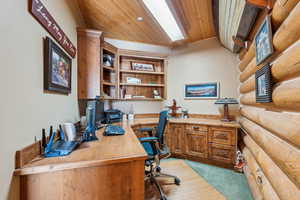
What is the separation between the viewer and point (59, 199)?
983 millimetres

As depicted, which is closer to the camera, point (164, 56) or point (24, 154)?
point (24, 154)

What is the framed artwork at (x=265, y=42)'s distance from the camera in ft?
4.11

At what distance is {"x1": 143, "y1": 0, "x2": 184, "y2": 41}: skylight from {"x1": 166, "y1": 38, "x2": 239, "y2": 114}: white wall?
2.33ft

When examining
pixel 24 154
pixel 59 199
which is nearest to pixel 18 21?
pixel 24 154

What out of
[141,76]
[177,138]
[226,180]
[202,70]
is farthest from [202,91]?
[226,180]

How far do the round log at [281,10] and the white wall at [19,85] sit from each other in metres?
1.87

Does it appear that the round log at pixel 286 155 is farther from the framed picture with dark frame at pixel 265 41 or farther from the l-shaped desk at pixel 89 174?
the l-shaped desk at pixel 89 174

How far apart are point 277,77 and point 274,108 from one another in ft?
0.99

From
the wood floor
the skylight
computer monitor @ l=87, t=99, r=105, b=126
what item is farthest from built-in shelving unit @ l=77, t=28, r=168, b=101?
the wood floor

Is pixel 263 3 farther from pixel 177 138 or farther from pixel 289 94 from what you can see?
pixel 177 138

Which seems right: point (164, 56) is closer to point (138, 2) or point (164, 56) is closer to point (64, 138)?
point (138, 2)

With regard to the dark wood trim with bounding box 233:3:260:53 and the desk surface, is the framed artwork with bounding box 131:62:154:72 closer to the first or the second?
the dark wood trim with bounding box 233:3:260:53

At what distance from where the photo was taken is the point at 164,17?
2.37 m

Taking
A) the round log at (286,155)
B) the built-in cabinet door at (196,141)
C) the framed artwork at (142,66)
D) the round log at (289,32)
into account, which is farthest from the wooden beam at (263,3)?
the framed artwork at (142,66)
